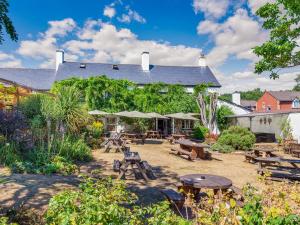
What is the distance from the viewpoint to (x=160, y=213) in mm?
2781

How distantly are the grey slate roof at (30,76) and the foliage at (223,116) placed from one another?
1834 cm

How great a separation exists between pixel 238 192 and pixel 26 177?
18.0 feet

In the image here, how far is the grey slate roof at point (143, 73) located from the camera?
30766mm

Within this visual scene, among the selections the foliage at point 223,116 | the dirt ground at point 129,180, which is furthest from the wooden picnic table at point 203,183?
the foliage at point 223,116

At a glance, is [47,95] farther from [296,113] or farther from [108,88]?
[296,113]

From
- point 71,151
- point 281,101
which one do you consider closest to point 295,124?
point 71,151

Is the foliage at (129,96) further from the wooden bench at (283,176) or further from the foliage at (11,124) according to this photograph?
the wooden bench at (283,176)

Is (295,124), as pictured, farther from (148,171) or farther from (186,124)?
(148,171)

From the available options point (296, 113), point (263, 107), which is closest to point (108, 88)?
point (296, 113)

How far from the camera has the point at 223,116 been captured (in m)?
29.2

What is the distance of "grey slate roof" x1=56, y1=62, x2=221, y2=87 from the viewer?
3077 cm

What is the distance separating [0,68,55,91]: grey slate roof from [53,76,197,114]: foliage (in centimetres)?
543

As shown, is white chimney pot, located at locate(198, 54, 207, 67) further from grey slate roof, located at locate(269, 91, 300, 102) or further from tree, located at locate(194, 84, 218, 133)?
grey slate roof, located at locate(269, 91, 300, 102)

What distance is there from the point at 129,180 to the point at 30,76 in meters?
27.1
